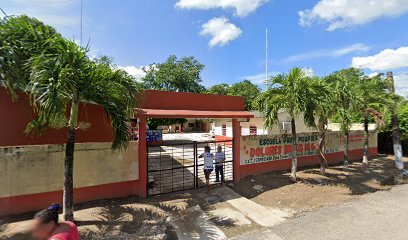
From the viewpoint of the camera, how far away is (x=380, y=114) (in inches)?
492

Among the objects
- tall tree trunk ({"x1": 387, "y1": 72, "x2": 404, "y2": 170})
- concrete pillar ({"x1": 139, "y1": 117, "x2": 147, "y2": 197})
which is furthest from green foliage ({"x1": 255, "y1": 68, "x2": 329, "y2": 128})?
tall tree trunk ({"x1": 387, "y1": 72, "x2": 404, "y2": 170})

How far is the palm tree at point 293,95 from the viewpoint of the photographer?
28.7ft

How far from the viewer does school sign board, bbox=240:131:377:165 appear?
33.9 feet

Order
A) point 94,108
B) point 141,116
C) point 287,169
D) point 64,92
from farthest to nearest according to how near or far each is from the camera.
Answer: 1. point 287,169
2. point 94,108
3. point 141,116
4. point 64,92

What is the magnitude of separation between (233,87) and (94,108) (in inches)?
1551

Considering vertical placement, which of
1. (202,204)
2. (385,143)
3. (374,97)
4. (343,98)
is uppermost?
(374,97)

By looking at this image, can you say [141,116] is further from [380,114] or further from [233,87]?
[233,87]

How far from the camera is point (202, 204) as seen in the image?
25.6 feet

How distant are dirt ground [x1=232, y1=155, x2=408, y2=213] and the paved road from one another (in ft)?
2.13

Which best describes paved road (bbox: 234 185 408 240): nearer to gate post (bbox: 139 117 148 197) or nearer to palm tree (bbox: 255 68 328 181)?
palm tree (bbox: 255 68 328 181)

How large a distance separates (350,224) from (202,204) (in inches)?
159

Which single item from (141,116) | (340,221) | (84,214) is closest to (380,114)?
(340,221)

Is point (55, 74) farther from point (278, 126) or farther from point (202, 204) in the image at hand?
point (278, 126)

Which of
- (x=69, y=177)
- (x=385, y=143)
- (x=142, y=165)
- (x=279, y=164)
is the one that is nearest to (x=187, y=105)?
(x=142, y=165)
